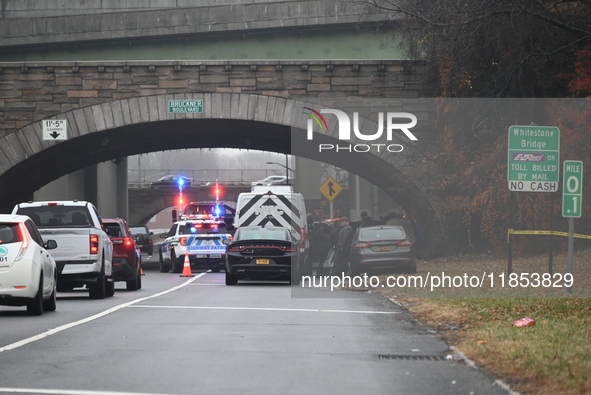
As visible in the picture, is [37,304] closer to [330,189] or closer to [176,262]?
[176,262]

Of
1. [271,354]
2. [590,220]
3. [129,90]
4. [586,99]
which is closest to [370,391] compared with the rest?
[271,354]

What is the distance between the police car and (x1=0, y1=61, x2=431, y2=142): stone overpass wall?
4719 mm

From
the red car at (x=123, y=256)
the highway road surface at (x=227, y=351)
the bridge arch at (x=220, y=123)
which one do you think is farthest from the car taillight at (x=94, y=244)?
the bridge arch at (x=220, y=123)

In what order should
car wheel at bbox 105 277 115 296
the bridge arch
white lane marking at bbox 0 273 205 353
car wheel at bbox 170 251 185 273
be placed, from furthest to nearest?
the bridge arch < car wheel at bbox 170 251 185 273 < car wheel at bbox 105 277 115 296 < white lane marking at bbox 0 273 205 353

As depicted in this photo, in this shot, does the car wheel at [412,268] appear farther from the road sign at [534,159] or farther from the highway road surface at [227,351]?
the highway road surface at [227,351]

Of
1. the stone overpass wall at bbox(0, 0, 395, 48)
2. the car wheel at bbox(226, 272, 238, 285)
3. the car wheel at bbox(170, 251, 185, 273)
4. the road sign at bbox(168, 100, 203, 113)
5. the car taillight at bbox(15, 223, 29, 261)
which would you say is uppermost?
the stone overpass wall at bbox(0, 0, 395, 48)

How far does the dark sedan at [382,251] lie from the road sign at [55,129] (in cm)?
1369

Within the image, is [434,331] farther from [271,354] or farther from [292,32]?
[292,32]

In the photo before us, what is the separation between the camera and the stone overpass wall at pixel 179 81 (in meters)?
37.9

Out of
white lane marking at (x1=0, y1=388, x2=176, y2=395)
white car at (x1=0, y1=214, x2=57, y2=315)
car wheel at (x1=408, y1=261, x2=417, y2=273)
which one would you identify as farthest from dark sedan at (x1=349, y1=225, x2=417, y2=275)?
white lane marking at (x1=0, y1=388, x2=176, y2=395)

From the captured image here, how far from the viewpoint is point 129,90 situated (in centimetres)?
3831

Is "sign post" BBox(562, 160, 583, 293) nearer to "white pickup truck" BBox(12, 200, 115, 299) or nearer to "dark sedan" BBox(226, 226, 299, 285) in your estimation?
"dark sedan" BBox(226, 226, 299, 285)

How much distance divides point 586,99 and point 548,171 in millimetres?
9376

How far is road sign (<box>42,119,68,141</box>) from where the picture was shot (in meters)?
38.0
